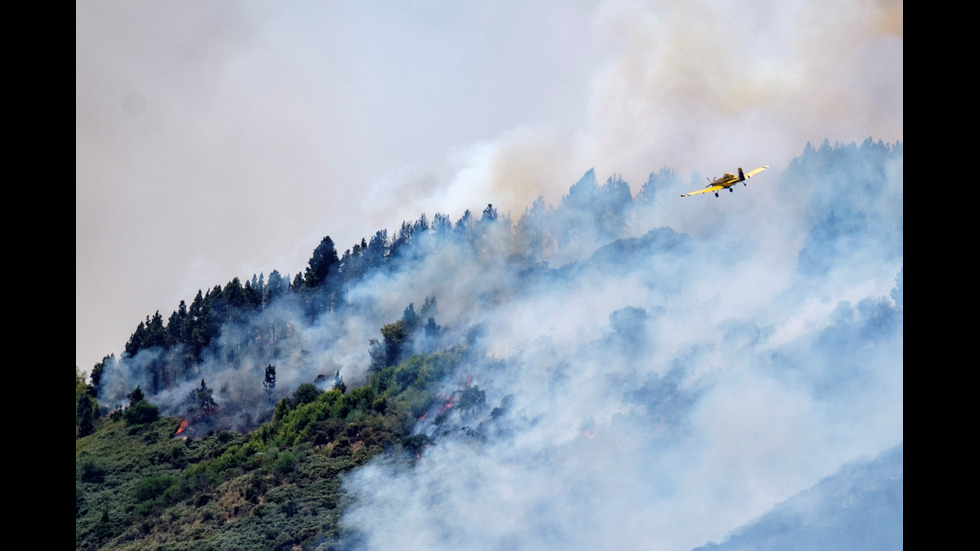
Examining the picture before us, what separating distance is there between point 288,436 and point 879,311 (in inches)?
2406

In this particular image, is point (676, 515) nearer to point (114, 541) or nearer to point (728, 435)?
point (728, 435)

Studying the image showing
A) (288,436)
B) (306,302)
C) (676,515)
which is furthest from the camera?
(306,302)

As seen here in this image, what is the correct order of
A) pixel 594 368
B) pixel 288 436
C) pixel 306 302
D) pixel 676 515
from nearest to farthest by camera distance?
pixel 676 515 < pixel 594 368 < pixel 288 436 < pixel 306 302

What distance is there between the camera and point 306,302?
123562 mm

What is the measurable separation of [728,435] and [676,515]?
9094 millimetres

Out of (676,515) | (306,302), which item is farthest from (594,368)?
→ (306,302)

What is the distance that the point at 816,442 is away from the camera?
281ft

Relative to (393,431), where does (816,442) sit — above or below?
below
